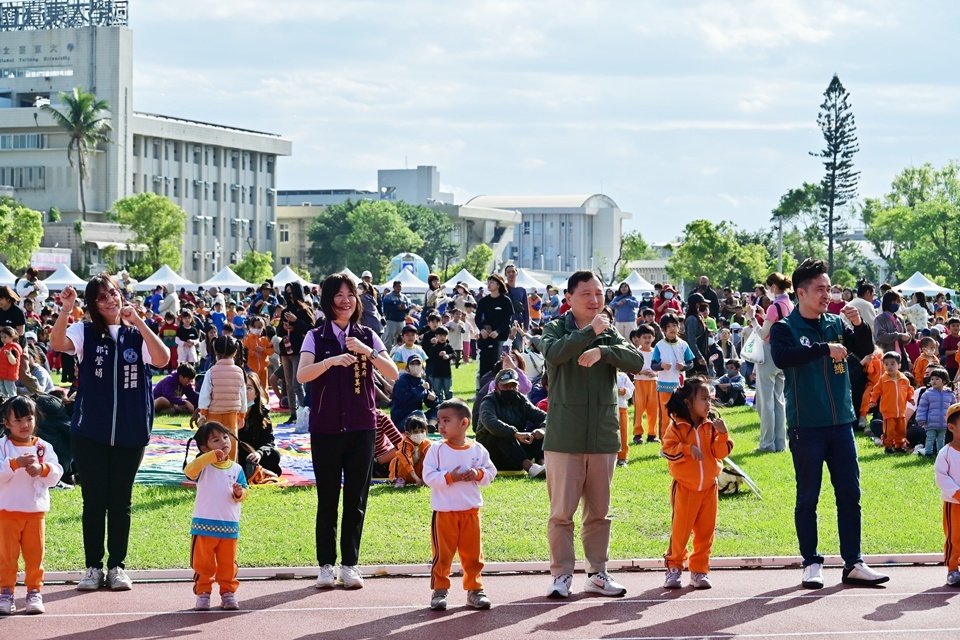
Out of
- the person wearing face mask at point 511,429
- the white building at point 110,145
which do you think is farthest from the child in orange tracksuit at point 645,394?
the white building at point 110,145

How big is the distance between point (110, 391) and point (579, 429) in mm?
3023

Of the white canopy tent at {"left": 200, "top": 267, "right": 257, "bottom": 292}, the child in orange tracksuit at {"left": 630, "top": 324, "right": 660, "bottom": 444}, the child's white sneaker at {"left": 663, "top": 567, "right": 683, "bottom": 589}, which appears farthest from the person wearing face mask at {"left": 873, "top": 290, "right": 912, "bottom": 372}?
the white canopy tent at {"left": 200, "top": 267, "right": 257, "bottom": 292}

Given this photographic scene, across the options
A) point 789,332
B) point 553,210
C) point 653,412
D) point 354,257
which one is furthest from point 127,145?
point 789,332

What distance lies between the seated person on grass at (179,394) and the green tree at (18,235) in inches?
2316

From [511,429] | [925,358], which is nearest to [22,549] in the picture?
[511,429]

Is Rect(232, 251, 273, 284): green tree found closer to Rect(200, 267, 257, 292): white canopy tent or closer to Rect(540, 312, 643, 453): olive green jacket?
Rect(200, 267, 257, 292): white canopy tent

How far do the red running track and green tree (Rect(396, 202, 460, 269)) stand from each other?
122922 mm

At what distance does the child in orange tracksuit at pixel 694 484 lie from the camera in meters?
8.81

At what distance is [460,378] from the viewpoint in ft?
90.6

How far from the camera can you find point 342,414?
341 inches

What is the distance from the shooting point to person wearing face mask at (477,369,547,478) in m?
13.9

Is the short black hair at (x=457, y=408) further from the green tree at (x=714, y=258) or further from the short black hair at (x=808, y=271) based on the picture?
the green tree at (x=714, y=258)

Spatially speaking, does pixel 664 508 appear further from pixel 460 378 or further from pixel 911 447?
pixel 460 378

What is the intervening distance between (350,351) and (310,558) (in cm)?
196
